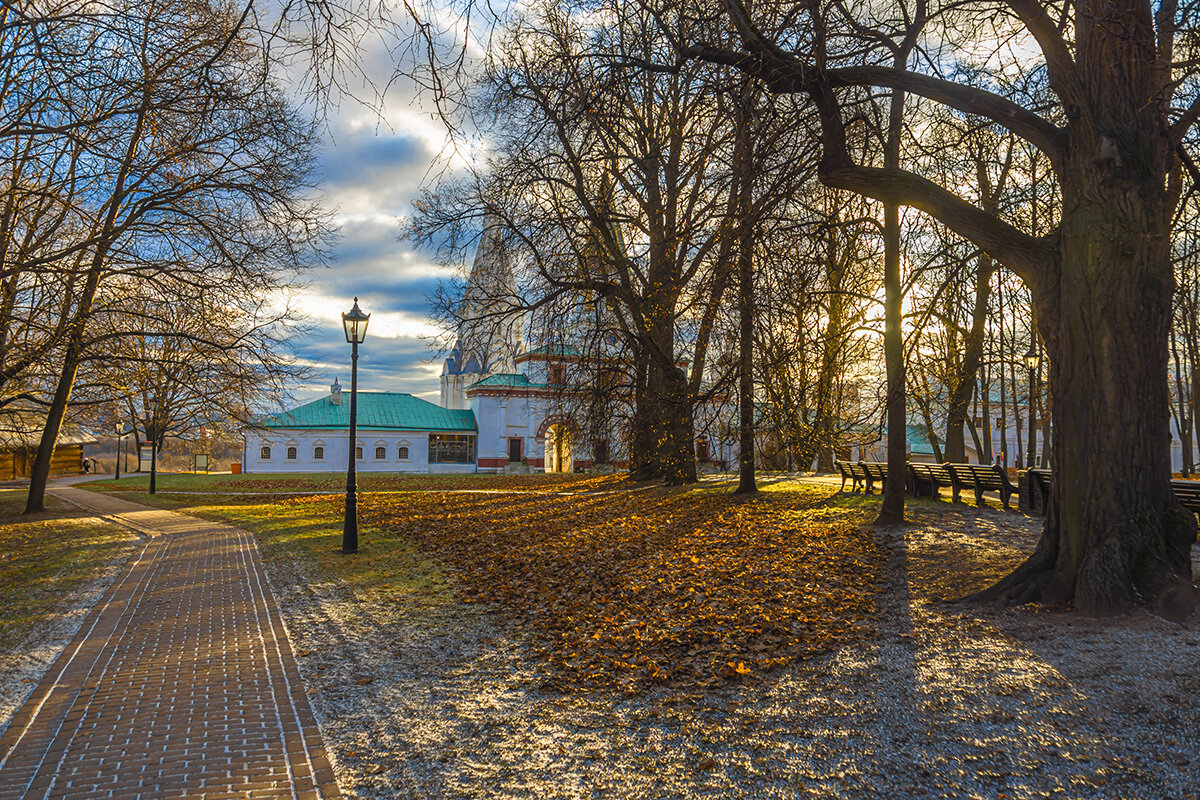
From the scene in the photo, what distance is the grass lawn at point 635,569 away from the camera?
6598mm

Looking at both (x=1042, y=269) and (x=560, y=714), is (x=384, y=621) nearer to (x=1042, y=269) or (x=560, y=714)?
(x=560, y=714)

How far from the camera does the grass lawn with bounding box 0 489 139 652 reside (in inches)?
323

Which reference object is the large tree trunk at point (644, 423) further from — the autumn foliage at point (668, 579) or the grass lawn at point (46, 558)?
the grass lawn at point (46, 558)

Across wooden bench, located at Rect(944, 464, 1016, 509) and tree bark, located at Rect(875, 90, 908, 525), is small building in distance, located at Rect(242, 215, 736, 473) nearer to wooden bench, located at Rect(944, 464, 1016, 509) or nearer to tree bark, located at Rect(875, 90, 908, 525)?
wooden bench, located at Rect(944, 464, 1016, 509)

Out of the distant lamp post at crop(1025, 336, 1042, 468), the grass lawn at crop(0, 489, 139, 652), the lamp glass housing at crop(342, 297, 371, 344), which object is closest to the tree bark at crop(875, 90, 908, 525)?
the distant lamp post at crop(1025, 336, 1042, 468)

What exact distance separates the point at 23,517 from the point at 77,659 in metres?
14.9

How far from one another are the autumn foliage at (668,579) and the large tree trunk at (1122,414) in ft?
6.89

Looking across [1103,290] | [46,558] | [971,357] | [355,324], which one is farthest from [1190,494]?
[46,558]

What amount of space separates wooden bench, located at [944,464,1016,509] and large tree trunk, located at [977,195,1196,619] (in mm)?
7846

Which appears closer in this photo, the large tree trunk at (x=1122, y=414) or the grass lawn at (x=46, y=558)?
the large tree trunk at (x=1122, y=414)

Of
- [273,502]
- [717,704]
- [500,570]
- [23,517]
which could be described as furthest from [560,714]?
[273,502]

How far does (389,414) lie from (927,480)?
4371cm

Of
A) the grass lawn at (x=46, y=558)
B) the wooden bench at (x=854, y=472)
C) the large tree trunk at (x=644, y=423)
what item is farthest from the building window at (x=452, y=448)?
the wooden bench at (x=854, y=472)

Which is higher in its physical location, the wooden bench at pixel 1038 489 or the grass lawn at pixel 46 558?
the wooden bench at pixel 1038 489
